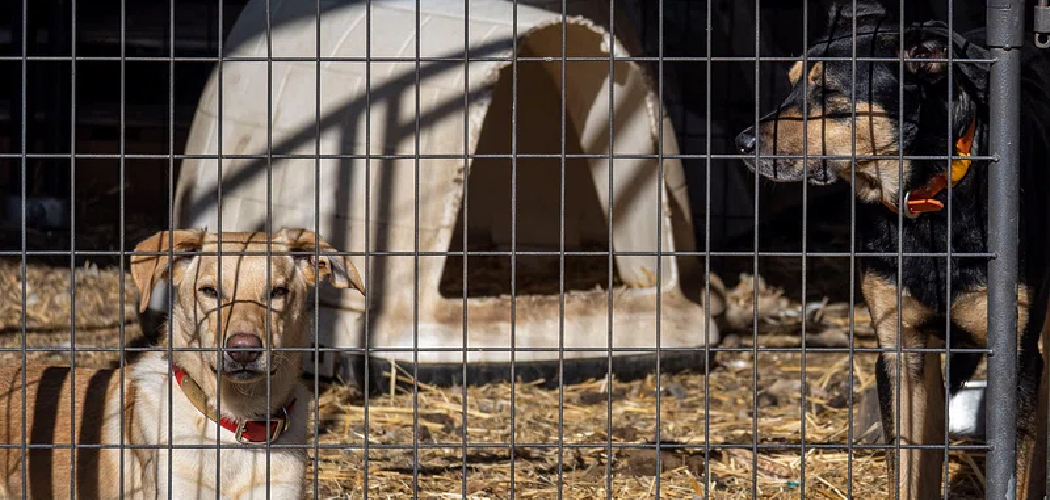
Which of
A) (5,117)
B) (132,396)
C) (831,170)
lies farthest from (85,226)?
(831,170)

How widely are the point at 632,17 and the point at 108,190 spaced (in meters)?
5.46

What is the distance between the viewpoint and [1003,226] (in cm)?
310

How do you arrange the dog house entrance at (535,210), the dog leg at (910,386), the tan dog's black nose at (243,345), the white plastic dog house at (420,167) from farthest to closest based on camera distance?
the dog house entrance at (535,210) → the white plastic dog house at (420,167) → the dog leg at (910,386) → the tan dog's black nose at (243,345)

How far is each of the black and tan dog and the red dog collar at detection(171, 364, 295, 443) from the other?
188 centimetres

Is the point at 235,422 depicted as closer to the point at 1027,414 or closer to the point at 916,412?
the point at 916,412

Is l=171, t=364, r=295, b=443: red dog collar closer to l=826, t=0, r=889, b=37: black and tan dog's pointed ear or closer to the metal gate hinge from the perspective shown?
l=826, t=0, r=889, b=37: black and tan dog's pointed ear

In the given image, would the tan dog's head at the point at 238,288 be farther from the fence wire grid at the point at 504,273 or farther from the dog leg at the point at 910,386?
the dog leg at the point at 910,386

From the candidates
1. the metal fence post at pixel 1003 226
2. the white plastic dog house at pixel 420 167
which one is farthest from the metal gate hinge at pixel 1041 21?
the white plastic dog house at pixel 420 167

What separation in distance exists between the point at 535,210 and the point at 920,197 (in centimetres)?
445

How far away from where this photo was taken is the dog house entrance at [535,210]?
781cm

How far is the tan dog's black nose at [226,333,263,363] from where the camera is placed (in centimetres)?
342

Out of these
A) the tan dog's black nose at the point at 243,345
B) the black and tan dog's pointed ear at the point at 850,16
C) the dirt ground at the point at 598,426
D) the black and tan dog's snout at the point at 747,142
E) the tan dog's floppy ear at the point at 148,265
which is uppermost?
the black and tan dog's pointed ear at the point at 850,16

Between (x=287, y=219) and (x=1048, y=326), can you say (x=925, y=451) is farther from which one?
(x=287, y=219)

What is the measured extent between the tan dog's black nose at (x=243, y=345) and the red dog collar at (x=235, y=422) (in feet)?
0.90
